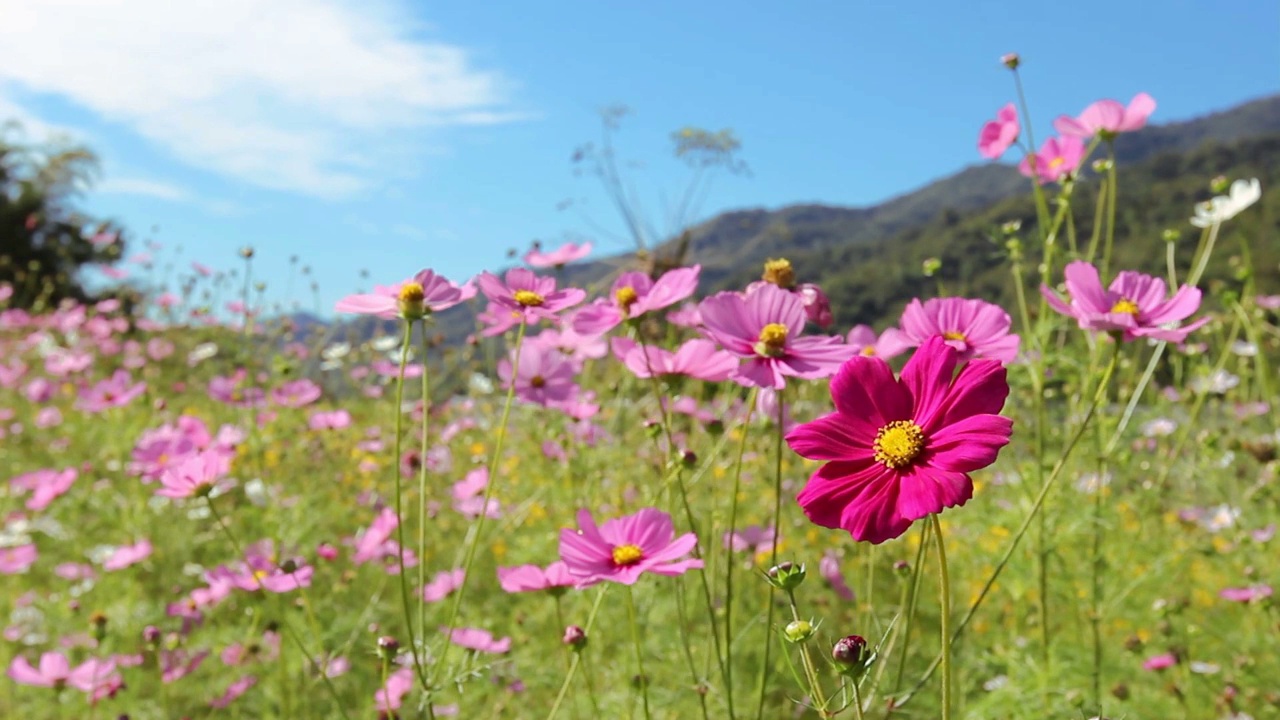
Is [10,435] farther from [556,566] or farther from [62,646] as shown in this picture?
[556,566]

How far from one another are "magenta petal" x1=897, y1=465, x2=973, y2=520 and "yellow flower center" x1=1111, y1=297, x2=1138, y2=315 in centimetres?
47

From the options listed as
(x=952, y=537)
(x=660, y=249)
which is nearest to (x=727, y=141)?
(x=660, y=249)

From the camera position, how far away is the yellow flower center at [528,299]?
1154mm

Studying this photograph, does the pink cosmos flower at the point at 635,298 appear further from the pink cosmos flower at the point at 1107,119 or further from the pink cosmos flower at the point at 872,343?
the pink cosmos flower at the point at 1107,119

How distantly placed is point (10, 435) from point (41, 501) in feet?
7.53

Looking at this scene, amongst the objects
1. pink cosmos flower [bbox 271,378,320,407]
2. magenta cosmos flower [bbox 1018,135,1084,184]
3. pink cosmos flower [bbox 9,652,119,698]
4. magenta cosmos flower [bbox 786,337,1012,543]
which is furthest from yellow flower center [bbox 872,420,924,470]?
pink cosmos flower [bbox 271,378,320,407]

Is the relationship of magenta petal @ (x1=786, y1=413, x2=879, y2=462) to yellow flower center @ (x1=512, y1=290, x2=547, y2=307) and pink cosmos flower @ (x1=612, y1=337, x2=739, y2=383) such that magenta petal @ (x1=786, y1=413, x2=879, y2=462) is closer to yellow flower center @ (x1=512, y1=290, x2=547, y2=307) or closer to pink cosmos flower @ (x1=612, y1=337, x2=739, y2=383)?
pink cosmos flower @ (x1=612, y1=337, x2=739, y2=383)

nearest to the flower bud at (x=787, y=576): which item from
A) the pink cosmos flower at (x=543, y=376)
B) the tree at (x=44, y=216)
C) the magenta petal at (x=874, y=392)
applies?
the magenta petal at (x=874, y=392)

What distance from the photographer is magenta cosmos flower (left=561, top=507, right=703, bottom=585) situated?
971 millimetres

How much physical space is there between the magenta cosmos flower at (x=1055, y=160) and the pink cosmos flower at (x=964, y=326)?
0.79 meters

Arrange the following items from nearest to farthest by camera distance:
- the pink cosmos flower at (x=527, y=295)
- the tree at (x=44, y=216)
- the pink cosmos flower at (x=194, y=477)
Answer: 1. the pink cosmos flower at (x=527, y=295)
2. the pink cosmos flower at (x=194, y=477)
3. the tree at (x=44, y=216)

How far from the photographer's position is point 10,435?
15.0 feet

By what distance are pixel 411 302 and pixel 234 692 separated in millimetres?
1343

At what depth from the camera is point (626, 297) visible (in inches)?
46.1
